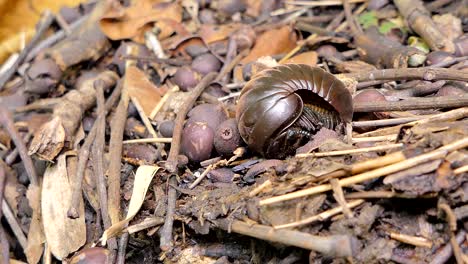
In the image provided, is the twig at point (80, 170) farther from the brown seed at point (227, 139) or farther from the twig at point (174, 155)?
the brown seed at point (227, 139)

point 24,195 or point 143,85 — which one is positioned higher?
point 143,85

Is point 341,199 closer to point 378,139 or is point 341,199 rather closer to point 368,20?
point 378,139

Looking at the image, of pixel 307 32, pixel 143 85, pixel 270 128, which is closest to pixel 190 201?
pixel 270 128

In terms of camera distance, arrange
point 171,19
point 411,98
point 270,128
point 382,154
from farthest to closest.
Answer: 1. point 171,19
2. point 411,98
3. point 270,128
4. point 382,154

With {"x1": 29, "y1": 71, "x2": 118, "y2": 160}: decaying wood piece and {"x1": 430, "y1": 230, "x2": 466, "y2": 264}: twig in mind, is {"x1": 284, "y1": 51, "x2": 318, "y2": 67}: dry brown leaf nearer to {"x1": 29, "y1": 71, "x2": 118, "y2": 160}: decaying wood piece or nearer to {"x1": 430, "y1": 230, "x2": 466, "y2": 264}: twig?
{"x1": 29, "y1": 71, "x2": 118, "y2": 160}: decaying wood piece

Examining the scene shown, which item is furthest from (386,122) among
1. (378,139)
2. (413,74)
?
(413,74)

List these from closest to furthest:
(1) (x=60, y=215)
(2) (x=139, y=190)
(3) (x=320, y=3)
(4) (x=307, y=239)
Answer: (4) (x=307, y=239) < (2) (x=139, y=190) < (1) (x=60, y=215) < (3) (x=320, y=3)

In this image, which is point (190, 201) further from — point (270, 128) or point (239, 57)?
point (239, 57)
